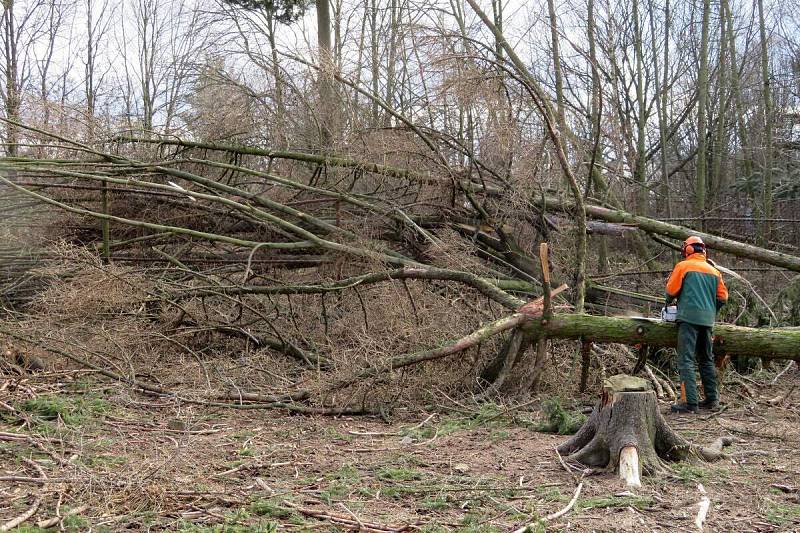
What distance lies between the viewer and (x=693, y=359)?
21.4 ft

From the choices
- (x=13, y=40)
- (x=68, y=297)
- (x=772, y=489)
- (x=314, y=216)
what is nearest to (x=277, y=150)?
(x=314, y=216)

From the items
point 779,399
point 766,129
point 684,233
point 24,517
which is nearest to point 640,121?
point 766,129

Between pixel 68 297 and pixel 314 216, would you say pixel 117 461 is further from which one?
pixel 314 216

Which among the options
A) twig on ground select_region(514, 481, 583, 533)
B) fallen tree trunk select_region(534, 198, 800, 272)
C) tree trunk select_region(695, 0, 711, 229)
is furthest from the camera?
tree trunk select_region(695, 0, 711, 229)

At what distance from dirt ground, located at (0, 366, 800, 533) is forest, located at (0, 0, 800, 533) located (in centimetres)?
3

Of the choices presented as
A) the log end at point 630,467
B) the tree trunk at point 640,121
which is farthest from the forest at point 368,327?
the tree trunk at point 640,121

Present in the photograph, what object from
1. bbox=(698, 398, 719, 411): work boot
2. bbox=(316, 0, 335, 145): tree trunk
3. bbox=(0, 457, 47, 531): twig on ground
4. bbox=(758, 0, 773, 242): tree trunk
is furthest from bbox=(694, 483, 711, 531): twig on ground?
bbox=(758, 0, 773, 242): tree trunk

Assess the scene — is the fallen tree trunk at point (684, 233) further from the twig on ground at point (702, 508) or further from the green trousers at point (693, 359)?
the twig on ground at point (702, 508)

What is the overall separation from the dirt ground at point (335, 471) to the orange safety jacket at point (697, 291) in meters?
0.84

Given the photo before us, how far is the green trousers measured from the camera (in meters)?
6.45

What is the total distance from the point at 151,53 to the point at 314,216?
13798 mm

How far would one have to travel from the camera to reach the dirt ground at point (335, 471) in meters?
3.61

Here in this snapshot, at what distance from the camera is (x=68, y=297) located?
23.7 ft

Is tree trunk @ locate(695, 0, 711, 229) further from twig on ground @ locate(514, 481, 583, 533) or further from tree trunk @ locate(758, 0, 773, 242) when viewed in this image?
twig on ground @ locate(514, 481, 583, 533)
